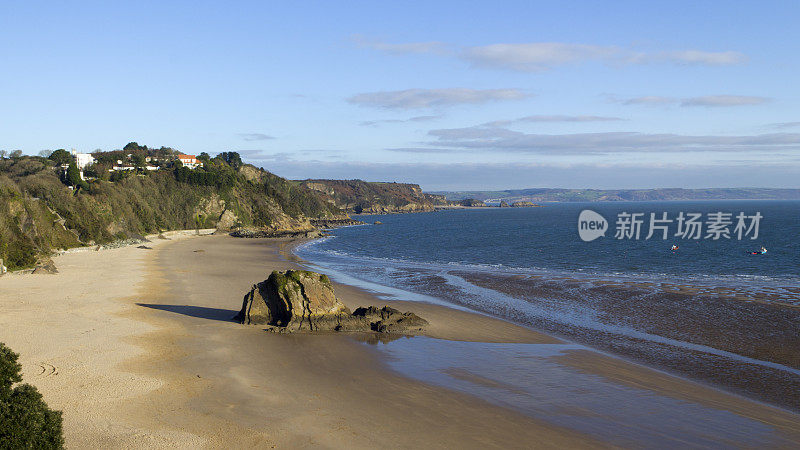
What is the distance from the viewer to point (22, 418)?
8.51 meters

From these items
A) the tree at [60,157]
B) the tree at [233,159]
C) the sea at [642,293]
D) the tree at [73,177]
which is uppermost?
the tree at [233,159]

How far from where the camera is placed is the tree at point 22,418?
840 cm

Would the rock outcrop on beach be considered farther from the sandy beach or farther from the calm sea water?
the calm sea water

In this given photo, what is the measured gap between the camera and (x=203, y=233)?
104 m

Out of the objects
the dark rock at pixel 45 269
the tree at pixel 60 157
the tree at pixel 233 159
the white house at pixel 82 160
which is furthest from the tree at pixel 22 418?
the tree at pixel 233 159

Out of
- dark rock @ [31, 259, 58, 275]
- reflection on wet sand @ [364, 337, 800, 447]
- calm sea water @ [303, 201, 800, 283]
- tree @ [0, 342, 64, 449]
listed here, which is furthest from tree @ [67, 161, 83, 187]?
tree @ [0, 342, 64, 449]

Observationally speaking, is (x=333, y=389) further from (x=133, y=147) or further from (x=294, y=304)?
(x=133, y=147)

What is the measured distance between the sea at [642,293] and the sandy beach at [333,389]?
→ 2.91 meters

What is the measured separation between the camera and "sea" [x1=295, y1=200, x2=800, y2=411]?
20.8m

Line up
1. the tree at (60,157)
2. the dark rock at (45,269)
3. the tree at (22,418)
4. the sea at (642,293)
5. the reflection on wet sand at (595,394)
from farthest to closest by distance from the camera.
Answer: the tree at (60,157) → the dark rock at (45,269) → the sea at (642,293) → the reflection on wet sand at (595,394) → the tree at (22,418)

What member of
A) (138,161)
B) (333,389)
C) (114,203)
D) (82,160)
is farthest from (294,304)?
(82,160)

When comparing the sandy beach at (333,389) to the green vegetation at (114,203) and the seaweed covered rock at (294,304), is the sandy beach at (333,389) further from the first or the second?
the green vegetation at (114,203)

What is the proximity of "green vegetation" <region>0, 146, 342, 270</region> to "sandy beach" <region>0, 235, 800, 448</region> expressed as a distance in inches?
1054

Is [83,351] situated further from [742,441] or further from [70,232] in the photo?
[70,232]
